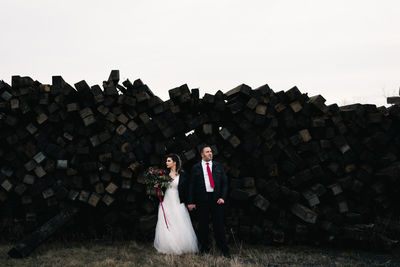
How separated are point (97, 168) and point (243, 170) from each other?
2558 millimetres

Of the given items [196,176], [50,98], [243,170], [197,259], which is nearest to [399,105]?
[243,170]

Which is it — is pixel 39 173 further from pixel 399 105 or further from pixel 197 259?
pixel 399 105

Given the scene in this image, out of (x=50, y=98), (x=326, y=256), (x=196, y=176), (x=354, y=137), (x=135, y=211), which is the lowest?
(x=326, y=256)

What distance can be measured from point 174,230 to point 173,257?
20.5 inches

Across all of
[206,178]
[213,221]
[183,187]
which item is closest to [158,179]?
[183,187]

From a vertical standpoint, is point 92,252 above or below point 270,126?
below

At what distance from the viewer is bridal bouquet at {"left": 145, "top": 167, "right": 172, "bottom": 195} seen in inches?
245

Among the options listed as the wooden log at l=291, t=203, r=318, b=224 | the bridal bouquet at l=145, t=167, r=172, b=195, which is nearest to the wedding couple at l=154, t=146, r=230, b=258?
the bridal bouquet at l=145, t=167, r=172, b=195

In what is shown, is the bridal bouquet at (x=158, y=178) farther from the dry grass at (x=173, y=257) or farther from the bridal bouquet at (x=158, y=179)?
the dry grass at (x=173, y=257)

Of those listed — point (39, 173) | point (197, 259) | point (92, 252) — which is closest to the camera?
point (197, 259)

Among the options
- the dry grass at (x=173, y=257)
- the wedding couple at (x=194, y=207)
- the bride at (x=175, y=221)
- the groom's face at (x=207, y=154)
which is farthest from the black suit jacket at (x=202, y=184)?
the dry grass at (x=173, y=257)

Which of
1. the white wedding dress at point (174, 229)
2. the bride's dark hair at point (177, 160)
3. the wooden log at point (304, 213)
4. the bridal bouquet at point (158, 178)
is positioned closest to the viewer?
the white wedding dress at point (174, 229)

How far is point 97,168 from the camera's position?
664cm

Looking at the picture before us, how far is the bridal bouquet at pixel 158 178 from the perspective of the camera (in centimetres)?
622
